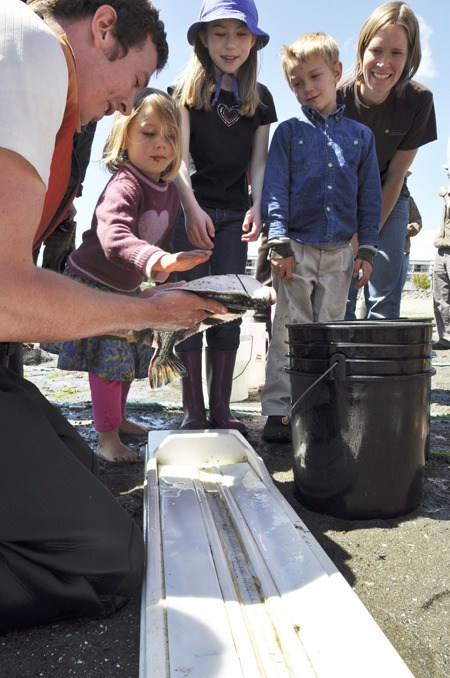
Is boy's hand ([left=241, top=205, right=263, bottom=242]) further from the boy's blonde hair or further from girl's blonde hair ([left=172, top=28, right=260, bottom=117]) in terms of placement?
the boy's blonde hair

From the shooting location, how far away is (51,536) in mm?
1342

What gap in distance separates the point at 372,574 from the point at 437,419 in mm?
1937

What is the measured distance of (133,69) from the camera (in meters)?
1.58

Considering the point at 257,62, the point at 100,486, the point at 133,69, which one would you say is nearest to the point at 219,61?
the point at 257,62

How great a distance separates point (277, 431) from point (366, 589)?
129 cm

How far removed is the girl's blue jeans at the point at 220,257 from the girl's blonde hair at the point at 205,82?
0.51 meters

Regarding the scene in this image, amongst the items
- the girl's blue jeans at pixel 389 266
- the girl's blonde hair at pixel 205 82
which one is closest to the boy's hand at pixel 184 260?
the girl's blonde hair at pixel 205 82

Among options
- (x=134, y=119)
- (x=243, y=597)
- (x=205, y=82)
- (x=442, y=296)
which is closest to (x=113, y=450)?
(x=243, y=597)

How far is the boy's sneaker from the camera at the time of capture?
2.76 meters

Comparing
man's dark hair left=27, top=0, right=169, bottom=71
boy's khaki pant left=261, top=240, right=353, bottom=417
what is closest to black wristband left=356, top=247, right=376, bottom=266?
boy's khaki pant left=261, top=240, right=353, bottom=417

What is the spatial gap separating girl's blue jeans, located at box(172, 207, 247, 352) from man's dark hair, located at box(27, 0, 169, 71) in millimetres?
1283

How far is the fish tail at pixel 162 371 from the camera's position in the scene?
209cm

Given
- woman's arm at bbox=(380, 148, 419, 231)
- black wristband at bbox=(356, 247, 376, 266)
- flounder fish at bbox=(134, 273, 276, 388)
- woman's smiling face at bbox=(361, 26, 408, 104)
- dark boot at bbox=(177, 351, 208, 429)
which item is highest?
woman's smiling face at bbox=(361, 26, 408, 104)

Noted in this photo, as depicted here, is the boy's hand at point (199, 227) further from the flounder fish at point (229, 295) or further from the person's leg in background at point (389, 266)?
the person's leg in background at point (389, 266)
